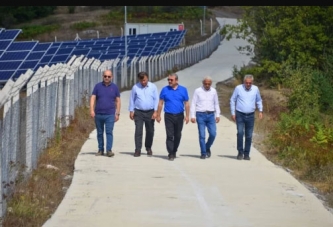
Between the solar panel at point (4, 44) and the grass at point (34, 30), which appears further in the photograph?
the grass at point (34, 30)

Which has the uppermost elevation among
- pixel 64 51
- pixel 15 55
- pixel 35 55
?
pixel 15 55

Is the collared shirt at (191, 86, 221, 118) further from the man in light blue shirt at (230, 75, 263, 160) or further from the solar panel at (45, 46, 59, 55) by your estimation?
the solar panel at (45, 46, 59, 55)

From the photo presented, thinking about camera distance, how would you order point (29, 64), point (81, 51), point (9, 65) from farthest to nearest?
point (81, 51) → point (29, 64) → point (9, 65)

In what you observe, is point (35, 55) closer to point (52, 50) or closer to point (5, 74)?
point (5, 74)

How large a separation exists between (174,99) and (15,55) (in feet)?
79.3

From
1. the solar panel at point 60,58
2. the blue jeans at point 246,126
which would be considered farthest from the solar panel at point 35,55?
the blue jeans at point 246,126

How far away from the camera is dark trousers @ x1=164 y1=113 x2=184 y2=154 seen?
1917cm

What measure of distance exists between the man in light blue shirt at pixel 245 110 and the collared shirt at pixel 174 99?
98 cm

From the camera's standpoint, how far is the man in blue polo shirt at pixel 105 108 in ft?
63.5

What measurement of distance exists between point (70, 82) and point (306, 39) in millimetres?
20304

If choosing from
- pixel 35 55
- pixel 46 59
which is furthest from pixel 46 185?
pixel 46 59

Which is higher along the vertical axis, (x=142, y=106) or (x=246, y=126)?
(x=142, y=106)

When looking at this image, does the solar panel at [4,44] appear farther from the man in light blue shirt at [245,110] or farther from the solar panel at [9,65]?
the man in light blue shirt at [245,110]

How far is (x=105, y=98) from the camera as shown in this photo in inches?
762
